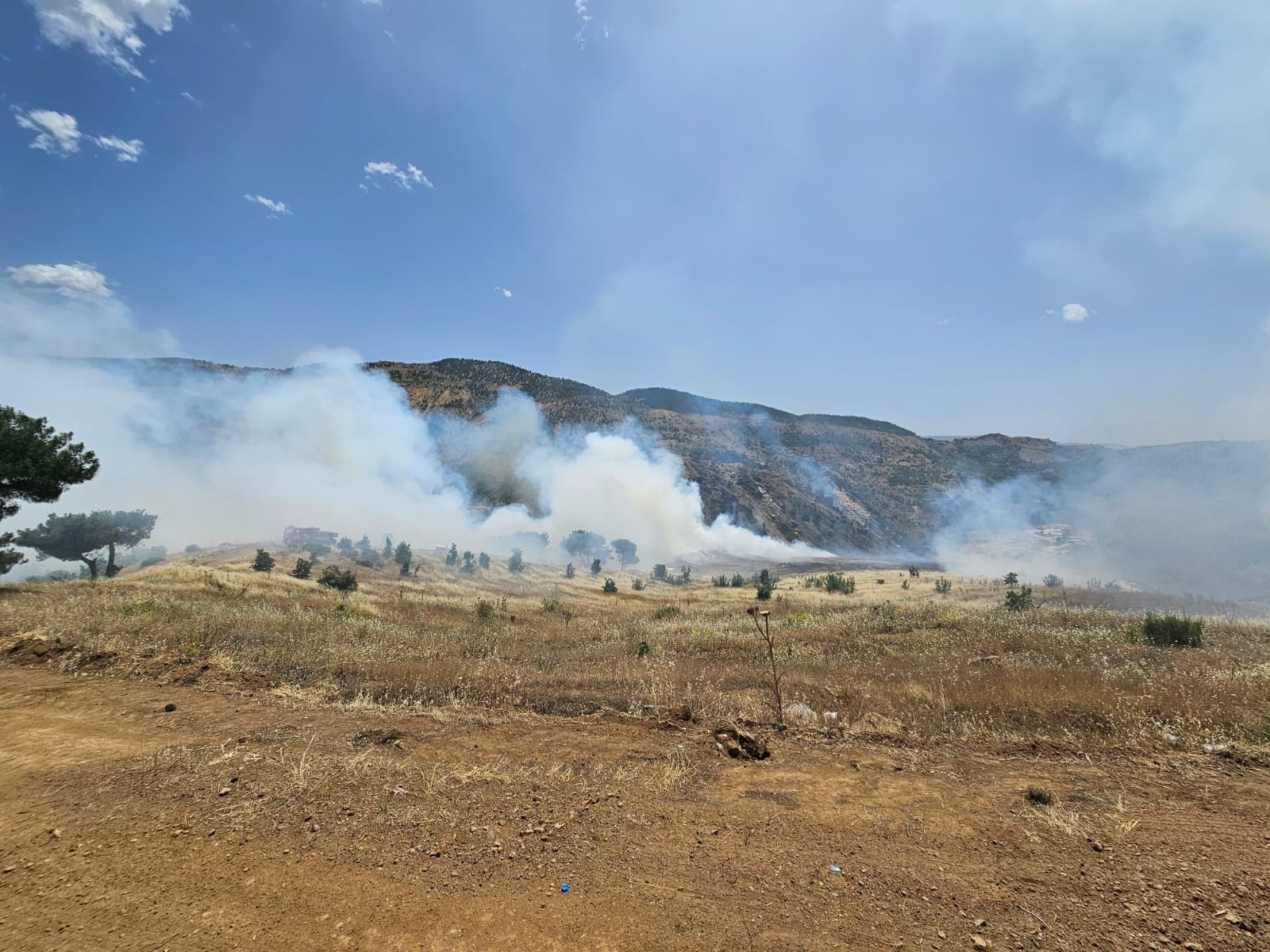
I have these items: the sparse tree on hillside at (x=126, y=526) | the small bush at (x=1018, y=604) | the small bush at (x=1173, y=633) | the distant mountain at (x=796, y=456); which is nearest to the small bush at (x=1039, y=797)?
the small bush at (x=1173, y=633)

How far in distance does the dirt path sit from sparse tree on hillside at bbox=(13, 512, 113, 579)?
38407 millimetres

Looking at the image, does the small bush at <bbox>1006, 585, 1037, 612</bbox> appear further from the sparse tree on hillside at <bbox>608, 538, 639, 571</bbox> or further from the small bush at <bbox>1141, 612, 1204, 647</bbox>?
the sparse tree on hillside at <bbox>608, 538, 639, 571</bbox>

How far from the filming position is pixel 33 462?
18594 mm

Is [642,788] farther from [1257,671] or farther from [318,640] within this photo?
[1257,671]

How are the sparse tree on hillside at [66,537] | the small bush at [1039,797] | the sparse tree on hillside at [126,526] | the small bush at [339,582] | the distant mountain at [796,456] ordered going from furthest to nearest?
the distant mountain at [796,456] < the sparse tree on hillside at [126,526] < the sparse tree on hillside at [66,537] < the small bush at [339,582] < the small bush at [1039,797]

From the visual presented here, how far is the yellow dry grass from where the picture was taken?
8.00 metres

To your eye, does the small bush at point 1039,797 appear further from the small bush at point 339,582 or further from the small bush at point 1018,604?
the small bush at point 339,582

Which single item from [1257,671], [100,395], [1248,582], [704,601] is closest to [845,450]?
[1248,582]

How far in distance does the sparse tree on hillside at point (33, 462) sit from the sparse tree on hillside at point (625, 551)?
4451 centimetres

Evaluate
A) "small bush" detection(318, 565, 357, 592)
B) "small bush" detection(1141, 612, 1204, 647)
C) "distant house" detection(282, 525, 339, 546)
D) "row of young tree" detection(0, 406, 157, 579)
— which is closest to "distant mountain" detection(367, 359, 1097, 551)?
"distant house" detection(282, 525, 339, 546)

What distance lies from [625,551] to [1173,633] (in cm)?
4930

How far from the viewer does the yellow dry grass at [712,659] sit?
8000 millimetres

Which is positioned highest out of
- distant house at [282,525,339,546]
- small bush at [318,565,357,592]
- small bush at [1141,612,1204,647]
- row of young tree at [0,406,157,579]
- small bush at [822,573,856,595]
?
row of young tree at [0,406,157,579]

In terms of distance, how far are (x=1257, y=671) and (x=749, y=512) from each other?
72.1 metres
